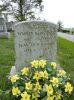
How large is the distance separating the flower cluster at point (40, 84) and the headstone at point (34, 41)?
965 millimetres

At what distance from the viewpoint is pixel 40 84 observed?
5.54 m

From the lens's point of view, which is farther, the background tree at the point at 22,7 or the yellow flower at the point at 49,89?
the background tree at the point at 22,7

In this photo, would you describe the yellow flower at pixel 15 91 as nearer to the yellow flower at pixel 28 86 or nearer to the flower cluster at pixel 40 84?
the flower cluster at pixel 40 84

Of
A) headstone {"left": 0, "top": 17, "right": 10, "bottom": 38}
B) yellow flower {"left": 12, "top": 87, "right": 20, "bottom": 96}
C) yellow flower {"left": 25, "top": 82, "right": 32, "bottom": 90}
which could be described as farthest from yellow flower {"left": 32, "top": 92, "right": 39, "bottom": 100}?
headstone {"left": 0, "top": 17, "right": 10, "bottom": 38}

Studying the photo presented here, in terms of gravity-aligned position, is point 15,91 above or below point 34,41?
below

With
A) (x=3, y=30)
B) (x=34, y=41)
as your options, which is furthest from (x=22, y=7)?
(x=34, y=41)

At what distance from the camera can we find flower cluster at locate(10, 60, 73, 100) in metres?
5.38

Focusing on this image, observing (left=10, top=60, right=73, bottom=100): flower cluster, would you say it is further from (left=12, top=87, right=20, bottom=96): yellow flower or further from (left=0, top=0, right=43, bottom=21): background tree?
(left=0, top=0, right=43, bottom=21): background tree

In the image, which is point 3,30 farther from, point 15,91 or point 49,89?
point 49,89

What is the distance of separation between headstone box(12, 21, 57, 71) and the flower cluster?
97cm

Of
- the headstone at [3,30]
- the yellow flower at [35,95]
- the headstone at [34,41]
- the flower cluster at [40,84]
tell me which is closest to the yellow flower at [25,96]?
the flower cluster at [40,84]

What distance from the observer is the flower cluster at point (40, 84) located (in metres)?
5.38

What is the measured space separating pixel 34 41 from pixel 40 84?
1432 millimetres

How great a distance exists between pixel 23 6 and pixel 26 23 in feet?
73.3
